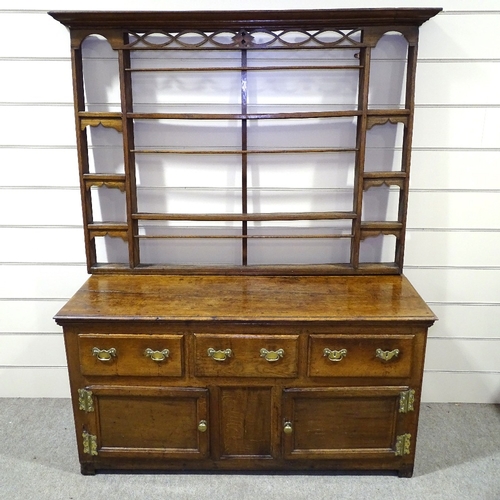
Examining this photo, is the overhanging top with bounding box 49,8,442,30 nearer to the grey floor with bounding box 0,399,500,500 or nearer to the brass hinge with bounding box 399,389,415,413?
the brass hinge with bounding box 399,389,415,413

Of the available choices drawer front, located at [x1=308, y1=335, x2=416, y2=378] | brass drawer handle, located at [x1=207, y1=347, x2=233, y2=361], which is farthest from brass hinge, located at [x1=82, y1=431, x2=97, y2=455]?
drawer front, located at [x1=308, y1=335, x2=416, y2=378]

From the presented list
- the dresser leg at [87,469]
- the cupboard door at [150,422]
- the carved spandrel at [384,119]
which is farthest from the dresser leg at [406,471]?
the carved spandrel at [384,119]

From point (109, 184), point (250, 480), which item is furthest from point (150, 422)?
point (109, 184)

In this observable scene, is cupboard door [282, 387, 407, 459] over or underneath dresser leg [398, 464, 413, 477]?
over

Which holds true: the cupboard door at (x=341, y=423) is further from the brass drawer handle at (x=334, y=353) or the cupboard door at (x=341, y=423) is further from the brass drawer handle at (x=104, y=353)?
the brass drawer handle at (x=104, y=353)

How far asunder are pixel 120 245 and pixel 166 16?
1.01 metres

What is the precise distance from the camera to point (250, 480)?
1945 millimetres

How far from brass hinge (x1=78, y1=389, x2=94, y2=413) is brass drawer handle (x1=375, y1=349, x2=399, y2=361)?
1.10 m

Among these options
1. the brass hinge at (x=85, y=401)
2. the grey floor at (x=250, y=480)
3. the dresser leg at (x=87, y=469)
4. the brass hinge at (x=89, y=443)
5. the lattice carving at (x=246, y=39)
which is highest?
the lattice carving at (x=246, y=39)

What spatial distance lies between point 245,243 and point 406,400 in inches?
36.5

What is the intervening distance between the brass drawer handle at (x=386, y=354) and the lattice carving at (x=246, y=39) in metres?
1.20

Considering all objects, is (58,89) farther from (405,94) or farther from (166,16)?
(405,94)

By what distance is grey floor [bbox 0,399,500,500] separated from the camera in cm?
188

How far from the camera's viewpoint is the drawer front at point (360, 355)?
5.79ft
